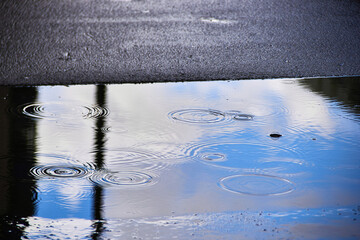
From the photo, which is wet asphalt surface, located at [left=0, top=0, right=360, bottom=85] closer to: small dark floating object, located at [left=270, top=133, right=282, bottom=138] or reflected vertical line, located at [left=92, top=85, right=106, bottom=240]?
reflected vertical line, located at [left=92, top=85, right=106, bottom=240]

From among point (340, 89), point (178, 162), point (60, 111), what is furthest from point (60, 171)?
point (340, 89)

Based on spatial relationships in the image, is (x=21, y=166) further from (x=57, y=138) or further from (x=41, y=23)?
(x=41, y=23)

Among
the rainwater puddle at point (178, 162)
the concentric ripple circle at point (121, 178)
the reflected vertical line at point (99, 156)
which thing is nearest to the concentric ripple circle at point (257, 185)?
the rainwater puddle at point (178, 162)

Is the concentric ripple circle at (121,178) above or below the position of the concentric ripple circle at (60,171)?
below

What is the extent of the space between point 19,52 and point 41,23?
99cm

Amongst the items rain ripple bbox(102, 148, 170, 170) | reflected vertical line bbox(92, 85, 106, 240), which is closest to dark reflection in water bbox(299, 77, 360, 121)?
rain ripple bbox(102, 148, 170, 170)

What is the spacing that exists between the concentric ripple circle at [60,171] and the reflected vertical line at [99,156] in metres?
0.09

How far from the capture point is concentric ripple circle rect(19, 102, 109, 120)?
3736mm

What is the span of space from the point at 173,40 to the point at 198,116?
2.38 m

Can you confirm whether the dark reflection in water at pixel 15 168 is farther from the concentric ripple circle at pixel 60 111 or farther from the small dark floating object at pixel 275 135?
the small dark floating object at pixel 275 135

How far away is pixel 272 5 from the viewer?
7.74 m

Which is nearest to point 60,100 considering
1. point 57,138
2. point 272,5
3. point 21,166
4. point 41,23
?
point 57,138

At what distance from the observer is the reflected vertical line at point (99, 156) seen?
2.25 metres

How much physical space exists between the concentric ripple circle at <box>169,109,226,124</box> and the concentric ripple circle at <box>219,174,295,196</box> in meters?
0.98
